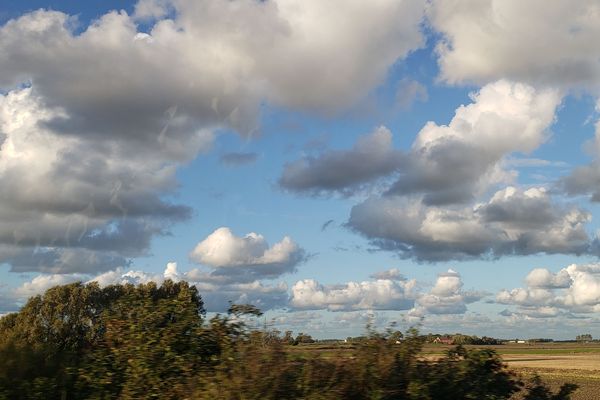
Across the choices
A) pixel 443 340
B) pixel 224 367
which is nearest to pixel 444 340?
pixel 443 340

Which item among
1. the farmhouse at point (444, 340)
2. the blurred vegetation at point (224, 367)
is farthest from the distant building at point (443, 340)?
the blurred vegetation at point (224, 367)

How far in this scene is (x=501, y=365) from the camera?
8719mm

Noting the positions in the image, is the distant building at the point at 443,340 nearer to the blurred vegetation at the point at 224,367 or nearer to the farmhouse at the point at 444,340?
the farmhouse at the point at 444,340

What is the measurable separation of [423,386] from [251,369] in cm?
Result: 193

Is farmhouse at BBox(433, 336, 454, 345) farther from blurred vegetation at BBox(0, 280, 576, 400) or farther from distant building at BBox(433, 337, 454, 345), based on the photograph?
blurred vegetation at BBox(0, 280, 576, 400)

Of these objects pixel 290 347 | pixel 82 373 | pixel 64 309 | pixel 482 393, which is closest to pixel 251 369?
pixel 290 347

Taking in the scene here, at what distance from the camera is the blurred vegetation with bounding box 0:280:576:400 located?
7.18 meters

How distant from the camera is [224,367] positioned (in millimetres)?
7520

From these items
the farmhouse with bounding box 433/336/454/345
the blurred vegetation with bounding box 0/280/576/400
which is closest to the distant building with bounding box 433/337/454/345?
the farmhouse with bounding box 433/336/454/345

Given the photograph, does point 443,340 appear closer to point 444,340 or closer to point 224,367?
point 444,340

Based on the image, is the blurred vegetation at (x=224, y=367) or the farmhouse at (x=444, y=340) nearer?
the blurred vegetation at (x=224, y=367)

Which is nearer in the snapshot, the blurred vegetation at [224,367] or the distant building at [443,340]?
the blurred vegetation at [224,367]

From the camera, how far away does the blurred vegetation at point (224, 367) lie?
718cm

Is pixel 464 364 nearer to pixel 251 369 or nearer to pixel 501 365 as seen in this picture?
pixel 501 365
